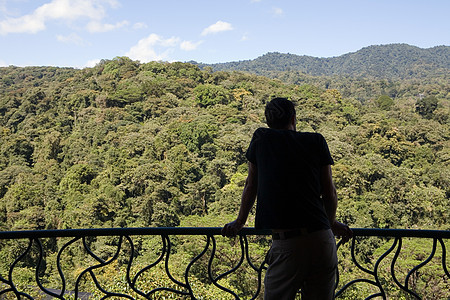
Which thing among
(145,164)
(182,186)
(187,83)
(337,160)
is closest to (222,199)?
(182,186)

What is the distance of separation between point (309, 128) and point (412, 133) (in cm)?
739

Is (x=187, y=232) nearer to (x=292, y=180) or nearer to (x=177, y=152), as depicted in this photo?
(x=292, y=180)

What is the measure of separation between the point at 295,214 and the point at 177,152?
25.7 metres

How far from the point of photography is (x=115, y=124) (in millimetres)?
32969

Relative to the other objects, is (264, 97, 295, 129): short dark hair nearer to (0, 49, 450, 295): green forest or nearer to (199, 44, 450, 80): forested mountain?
(0, 49, 450, 295): green forest

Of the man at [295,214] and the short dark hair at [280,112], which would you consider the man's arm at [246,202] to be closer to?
the man at [295,214]

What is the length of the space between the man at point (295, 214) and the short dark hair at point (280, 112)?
1.5 inches

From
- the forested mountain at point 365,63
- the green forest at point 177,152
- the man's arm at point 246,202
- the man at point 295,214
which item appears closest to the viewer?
the man at point 295,214

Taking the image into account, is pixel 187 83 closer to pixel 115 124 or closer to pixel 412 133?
pixel 115 124

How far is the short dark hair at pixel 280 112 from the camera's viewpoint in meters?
1.29

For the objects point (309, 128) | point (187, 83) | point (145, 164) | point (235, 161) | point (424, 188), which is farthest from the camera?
point (187, 83)

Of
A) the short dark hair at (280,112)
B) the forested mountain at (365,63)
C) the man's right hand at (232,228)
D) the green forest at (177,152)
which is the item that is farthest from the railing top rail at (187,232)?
the forested mountain at (365,63)

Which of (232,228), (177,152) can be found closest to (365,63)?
(177,152)

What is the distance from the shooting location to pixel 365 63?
116 metres
